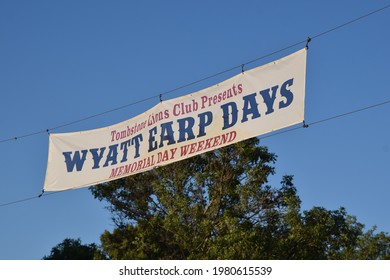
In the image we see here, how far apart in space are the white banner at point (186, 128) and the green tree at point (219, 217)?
477 inches

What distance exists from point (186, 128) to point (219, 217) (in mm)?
16609

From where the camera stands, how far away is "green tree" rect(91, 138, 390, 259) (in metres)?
29.1

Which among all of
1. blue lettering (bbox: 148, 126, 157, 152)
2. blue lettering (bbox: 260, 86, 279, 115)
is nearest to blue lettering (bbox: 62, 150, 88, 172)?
blue lettering (bbox: 148, 126, 157, 152)

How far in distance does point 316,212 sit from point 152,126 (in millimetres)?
16598

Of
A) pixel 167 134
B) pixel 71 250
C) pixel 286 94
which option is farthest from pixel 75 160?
pixel 71 250

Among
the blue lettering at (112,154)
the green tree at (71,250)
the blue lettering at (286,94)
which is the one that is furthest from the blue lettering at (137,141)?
the green tree at (71,250)

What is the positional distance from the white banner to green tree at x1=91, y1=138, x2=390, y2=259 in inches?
477

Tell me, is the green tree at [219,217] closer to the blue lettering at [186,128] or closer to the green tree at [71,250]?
the blue lettering at [186,128]

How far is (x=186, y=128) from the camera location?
14352 mm

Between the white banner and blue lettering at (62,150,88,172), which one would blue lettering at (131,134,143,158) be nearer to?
the white banner

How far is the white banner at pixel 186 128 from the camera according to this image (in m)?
13.0

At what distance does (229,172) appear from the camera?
3198 cm
